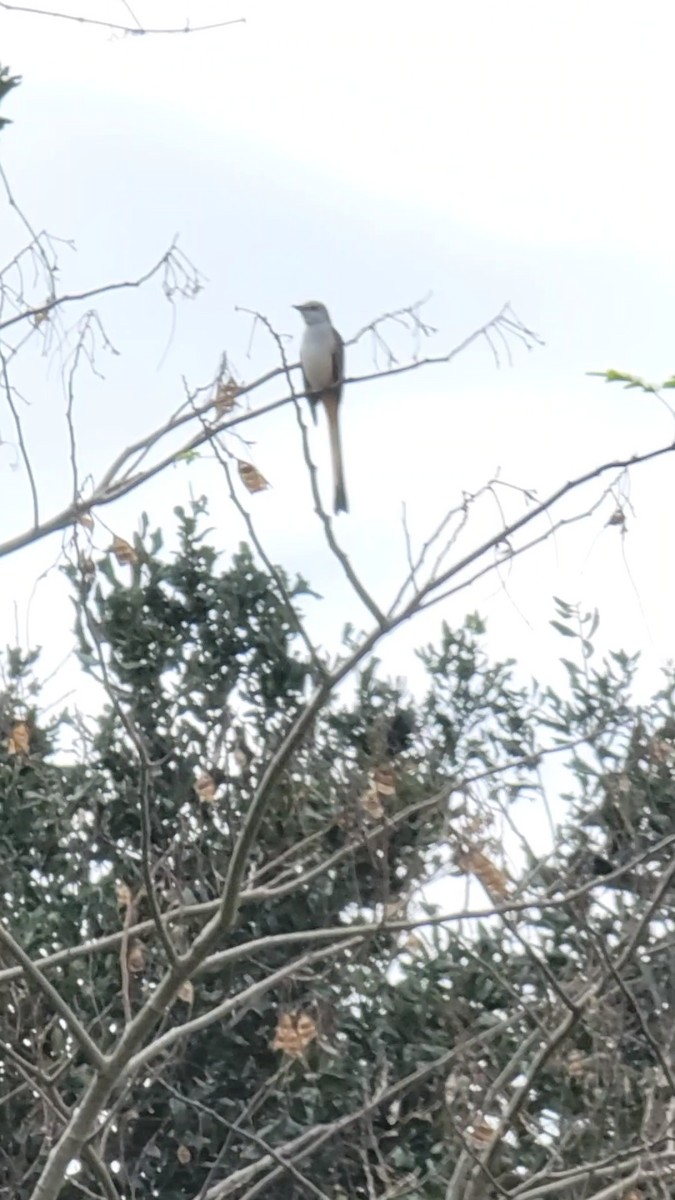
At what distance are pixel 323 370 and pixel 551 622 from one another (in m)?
1.86

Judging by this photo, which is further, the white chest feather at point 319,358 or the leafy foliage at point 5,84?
the white chest feather at point 319,358

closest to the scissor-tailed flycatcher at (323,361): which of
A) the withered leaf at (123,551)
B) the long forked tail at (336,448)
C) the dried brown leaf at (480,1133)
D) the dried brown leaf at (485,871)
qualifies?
the long forked tail at (336,448)

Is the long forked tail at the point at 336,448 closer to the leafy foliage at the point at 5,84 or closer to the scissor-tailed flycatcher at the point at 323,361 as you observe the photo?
the scissor-tailed flycatcher at the point at 323,361

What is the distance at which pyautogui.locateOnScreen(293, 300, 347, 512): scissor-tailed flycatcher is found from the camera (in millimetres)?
6500

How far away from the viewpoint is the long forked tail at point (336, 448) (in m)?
5.64

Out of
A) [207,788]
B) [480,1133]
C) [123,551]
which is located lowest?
[480,1133]

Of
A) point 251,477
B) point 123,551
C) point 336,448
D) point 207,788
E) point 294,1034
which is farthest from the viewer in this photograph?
point 336,448

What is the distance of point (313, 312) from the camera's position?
7.13m

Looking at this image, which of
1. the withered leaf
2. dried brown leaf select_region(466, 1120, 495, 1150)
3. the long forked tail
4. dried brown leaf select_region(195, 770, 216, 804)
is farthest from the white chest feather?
dried brown leaf select_region(466, 1120, 495, 1150)

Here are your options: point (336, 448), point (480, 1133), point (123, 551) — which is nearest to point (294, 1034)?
point (480, 1133)

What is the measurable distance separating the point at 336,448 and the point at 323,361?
649 millimetres

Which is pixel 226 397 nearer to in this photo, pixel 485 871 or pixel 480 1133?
pixel 485 871

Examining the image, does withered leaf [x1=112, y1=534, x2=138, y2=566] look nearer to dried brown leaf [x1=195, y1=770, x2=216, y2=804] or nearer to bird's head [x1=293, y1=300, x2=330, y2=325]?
dried brown leaf [x1=195, y1=770, x2=216, y2=804]

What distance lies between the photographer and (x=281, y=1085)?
678cm
